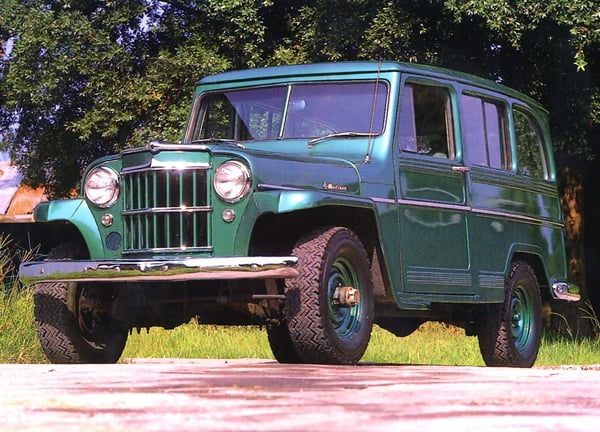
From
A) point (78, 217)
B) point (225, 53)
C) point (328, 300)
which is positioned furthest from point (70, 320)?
point (225, 53)

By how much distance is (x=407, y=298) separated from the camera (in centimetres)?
850

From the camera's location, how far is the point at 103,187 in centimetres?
795

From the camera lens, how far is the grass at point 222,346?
10398 millimetres

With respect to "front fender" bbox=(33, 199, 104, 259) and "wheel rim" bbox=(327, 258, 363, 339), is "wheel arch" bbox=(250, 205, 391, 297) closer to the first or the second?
"wheel rim" bbox=(327, 258, 363, 339)

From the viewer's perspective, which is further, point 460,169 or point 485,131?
point 485,131

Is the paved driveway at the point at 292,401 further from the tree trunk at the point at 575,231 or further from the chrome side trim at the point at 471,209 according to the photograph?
the tree trunk at the point at 575,231

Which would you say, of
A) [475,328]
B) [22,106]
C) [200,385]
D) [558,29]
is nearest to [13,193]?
[22,106]

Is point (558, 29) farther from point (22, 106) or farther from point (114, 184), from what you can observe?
point (114, 184)

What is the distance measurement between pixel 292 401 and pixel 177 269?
2.48m

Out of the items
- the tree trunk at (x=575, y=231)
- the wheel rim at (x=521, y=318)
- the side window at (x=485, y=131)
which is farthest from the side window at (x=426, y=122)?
the tree trunk at (x=575, y=231)

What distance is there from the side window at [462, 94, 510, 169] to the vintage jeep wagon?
0.06 feet

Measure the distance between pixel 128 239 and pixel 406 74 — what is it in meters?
2.27

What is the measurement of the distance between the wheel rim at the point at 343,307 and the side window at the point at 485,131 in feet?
6.85

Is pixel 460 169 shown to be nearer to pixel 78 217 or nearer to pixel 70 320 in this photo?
pixel 78 217
